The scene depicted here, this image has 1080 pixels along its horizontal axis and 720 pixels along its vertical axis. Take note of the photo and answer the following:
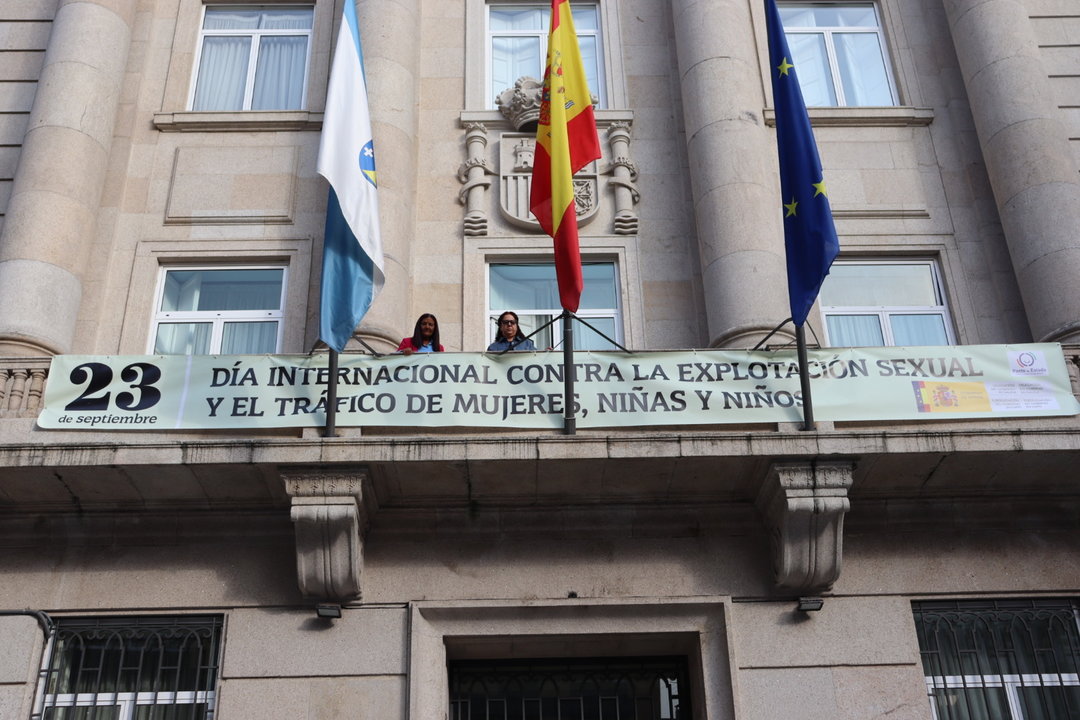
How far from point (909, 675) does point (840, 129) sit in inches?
298

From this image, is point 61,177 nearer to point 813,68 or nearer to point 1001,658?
point 813,68

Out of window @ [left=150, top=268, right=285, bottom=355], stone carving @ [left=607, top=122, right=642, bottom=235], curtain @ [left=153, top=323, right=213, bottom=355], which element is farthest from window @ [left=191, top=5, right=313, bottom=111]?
stone carving @ [left=607, top=122, right=642, bottom=235]

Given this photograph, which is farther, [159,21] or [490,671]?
[159,21]

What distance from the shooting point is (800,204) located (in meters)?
12.9

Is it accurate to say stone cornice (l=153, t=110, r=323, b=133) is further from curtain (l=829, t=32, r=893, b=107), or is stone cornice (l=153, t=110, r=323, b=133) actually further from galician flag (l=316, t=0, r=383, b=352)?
curtain (l=829, t=32, r=893, b=107)

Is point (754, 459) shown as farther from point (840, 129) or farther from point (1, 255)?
point (1, 255)

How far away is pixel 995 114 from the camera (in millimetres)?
15445

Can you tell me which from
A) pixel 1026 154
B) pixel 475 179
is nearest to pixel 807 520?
pixel 1026 154

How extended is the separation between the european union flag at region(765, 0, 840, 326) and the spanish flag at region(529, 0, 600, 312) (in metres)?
2.05

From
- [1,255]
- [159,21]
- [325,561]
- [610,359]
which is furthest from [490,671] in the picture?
[159,21]

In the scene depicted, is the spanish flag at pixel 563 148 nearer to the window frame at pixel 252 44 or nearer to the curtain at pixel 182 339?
the window frame at pixel 252 44

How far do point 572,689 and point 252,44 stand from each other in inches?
397

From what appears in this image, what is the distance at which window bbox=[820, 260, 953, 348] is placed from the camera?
588 inches

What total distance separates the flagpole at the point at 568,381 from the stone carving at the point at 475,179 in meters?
3.32
